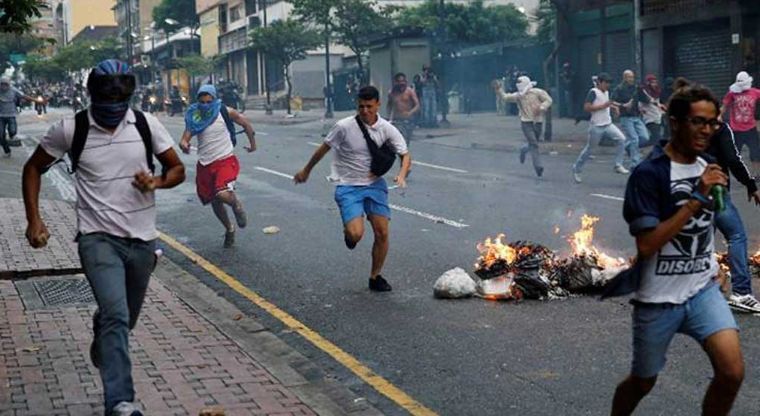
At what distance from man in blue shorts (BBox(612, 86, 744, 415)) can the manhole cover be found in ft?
17.7

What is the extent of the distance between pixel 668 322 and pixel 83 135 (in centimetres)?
293

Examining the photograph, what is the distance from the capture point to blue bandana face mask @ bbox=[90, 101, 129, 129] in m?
5.84

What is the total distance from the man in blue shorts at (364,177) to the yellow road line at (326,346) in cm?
96

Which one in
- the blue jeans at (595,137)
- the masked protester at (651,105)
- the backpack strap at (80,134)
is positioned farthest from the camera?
the masked protester at (651,105)

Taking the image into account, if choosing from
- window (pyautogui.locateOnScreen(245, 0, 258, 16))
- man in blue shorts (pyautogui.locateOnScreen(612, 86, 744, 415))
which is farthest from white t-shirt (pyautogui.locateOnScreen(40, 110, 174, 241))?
window (pyautogui.locateOnScreen(245, 0, 258, 16))

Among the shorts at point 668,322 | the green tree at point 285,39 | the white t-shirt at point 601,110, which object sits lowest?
the shorts at point 668,322

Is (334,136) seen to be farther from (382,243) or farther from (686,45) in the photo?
(686,45)

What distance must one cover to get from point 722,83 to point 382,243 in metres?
21.3

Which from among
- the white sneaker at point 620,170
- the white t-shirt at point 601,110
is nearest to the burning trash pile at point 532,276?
the white t-shirt at point 601,110

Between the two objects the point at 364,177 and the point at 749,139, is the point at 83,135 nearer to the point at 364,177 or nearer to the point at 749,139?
the point at 364,177

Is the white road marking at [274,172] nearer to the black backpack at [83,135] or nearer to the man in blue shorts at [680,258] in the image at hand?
the black backpack at [83,135]

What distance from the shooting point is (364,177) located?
32.3 feet

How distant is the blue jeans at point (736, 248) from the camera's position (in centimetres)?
823

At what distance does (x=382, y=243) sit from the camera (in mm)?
9820
